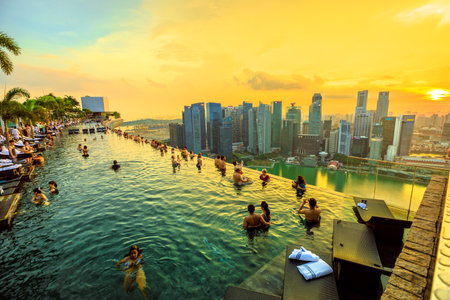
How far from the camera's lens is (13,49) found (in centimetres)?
1370

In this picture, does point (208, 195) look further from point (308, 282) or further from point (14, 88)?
point (14, 88)

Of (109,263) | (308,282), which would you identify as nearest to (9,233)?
(109,263)

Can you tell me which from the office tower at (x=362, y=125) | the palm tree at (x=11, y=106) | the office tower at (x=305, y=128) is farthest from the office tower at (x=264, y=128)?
the palm tree at (x=11, y=106)

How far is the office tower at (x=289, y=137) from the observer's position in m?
140

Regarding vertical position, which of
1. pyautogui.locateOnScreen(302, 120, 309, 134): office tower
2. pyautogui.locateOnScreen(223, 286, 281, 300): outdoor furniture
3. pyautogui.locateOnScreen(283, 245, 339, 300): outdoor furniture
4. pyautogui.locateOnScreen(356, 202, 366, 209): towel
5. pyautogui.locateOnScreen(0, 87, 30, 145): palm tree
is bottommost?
pyautogui.locateOnScreen(302, 120, 309, 134): office tower

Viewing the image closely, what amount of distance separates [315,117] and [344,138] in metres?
46.6

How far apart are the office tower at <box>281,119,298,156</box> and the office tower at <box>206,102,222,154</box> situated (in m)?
50.5

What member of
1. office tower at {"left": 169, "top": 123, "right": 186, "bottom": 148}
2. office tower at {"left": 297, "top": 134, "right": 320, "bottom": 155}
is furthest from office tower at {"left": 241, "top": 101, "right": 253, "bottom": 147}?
office tower at {"left": 169, "top": 123, "right": 186, "bottom": 148}

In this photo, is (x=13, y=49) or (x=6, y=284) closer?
(x=6, y=284)

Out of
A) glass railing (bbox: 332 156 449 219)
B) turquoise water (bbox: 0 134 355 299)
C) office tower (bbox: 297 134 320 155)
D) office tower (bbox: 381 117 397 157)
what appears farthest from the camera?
office tower (bbox: 297 134 320 155)

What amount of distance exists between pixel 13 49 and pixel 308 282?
21817 millimetres

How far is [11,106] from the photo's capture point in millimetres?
19391

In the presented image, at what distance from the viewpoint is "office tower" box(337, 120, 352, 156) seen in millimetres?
118500

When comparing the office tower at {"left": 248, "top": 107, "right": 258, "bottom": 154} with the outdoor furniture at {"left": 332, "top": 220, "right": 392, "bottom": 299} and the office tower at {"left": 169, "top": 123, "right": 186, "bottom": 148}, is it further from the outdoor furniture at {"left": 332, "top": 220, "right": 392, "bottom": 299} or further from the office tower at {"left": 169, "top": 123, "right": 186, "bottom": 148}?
the outdoor furniture at {"left": 332, "top": 220, "right": 392, "bottom": 299}
